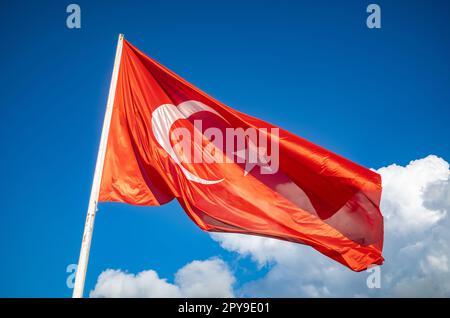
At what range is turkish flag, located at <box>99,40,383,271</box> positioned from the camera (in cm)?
1277

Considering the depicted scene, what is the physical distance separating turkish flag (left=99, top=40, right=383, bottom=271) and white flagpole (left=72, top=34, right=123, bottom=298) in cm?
97

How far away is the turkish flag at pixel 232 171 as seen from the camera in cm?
1277

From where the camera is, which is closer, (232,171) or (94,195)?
(94,195)

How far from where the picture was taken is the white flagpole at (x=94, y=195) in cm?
969

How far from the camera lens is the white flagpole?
9.69 m

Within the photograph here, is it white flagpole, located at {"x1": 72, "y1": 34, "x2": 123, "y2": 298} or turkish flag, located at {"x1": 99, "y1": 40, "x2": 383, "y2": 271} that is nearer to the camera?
white flagpole, located at {"x1": 72, "y1": 34, "x2": 123, "y2": 298}

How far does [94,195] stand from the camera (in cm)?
1073

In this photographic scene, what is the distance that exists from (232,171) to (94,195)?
4390 millimetres

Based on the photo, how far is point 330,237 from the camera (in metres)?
13.3

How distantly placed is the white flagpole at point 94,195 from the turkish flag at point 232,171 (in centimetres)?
97

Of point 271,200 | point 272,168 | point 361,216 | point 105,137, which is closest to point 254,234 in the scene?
point 271,200

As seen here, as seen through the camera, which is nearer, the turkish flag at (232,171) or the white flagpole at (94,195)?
the white flagpole at (94,195)

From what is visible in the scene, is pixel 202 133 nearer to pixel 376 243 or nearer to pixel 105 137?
pixel 105 137
